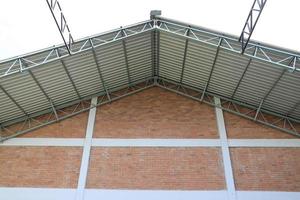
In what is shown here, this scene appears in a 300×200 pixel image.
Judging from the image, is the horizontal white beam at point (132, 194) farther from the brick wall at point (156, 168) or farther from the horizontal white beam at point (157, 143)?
the horizontal white beam at point (157, 143)

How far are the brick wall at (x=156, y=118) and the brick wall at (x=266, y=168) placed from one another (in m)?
1.74

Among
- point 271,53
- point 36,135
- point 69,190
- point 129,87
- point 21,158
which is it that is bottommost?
point 69,190

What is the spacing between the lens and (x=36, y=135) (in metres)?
20.3

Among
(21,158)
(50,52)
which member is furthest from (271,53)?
(21,158)

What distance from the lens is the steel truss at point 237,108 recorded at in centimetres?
2000

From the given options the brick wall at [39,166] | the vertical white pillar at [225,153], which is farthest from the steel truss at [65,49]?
the vertical white pillar at [225,153]

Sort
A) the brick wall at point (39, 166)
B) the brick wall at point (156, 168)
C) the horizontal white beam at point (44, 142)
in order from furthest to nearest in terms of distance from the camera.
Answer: the horizontal white beam at point (44, 142)
the brick wall at point (39, 166)
the brick wall at point (156, 168)

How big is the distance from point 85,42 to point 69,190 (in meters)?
6.49

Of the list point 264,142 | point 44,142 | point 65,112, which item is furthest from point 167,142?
point 44,142

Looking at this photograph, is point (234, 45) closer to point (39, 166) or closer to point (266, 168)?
point (266, 168)

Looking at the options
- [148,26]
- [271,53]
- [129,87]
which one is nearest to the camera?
[271,53]

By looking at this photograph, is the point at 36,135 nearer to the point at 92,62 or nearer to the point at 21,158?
the point at 21,158

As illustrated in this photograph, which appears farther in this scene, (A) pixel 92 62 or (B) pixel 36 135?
(B) pixel 36 135

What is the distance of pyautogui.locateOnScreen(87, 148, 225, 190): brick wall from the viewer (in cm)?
1844
